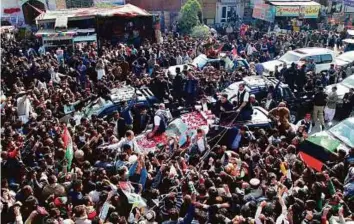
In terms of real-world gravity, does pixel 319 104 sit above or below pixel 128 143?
below

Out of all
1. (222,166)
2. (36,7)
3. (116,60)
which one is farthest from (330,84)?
(36,7)

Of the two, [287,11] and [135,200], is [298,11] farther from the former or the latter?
[135,200]

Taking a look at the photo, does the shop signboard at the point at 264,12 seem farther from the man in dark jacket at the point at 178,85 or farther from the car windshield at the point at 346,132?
the car windshield at the point at 346,132

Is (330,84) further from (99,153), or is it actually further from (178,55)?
(99,153)

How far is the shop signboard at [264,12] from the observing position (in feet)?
97.0

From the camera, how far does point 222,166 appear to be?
353 inches

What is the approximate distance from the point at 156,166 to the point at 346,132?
15.8 feet

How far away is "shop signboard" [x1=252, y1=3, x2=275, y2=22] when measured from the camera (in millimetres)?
29562

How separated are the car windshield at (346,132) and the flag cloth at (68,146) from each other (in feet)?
20.0

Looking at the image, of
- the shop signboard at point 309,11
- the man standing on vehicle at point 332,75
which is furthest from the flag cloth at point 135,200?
the shop signboard at point 309,11

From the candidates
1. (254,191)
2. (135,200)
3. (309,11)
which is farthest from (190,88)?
(309,11)

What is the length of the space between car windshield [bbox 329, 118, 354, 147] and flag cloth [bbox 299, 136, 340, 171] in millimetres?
379

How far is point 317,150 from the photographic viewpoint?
10.3 metres

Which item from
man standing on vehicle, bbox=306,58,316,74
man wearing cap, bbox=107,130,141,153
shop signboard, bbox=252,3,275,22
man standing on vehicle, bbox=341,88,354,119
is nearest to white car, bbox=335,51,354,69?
man standing on vehicle, bbox=306,58,316,74
